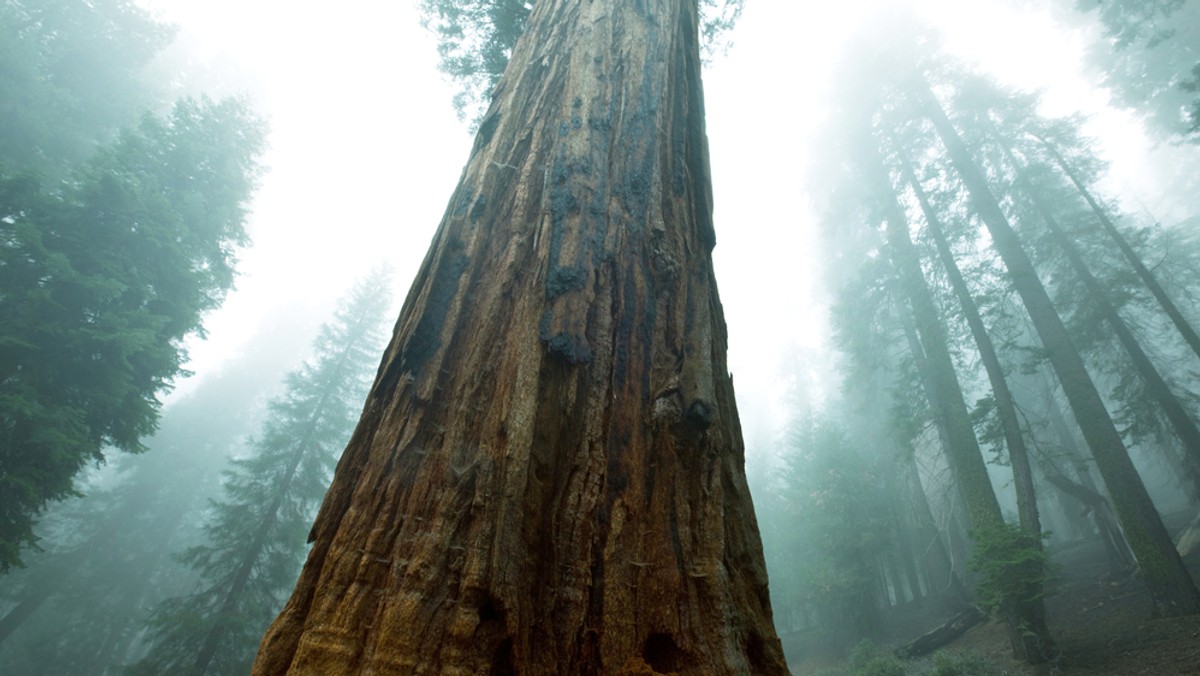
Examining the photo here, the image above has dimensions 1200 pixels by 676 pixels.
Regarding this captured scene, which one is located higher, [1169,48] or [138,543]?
[1169,48]

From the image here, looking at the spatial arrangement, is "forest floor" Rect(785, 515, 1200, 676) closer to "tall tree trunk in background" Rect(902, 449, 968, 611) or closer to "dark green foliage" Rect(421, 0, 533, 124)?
"tall tree trunk in background" Rect(902, 449, 968, 611)

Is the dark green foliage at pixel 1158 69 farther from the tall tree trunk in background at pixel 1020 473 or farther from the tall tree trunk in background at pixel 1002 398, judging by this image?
the tall tree trunk in background at pixel 1020 473

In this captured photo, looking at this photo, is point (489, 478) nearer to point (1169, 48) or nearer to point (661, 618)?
point (661, 618)

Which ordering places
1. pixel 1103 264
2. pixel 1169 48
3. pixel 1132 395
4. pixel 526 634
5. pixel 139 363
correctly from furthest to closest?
pixel 1169 48
pixel 1103 264
pixel 1132 395
pixel 139 363
pixel 526 634

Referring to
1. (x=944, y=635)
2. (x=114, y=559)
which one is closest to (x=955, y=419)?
(x=944, y=635)

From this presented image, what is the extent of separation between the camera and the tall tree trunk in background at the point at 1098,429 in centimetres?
782

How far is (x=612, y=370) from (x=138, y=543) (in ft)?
102

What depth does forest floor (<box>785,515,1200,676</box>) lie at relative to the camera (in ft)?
21.9

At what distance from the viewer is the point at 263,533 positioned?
13.8m

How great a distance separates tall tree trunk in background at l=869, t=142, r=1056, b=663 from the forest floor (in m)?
0.45

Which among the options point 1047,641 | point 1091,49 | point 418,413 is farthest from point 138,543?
point 1091,49

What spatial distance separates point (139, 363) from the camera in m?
10.8

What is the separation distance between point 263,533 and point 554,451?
16439 millimetres

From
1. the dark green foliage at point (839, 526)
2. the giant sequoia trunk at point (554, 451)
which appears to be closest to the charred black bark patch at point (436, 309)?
the giant sequoia trunk at point (554, 451)
